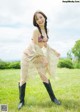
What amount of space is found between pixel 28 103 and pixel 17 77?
1.96 ft

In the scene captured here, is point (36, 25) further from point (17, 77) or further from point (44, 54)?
point (17, 77)

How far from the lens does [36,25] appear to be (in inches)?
176

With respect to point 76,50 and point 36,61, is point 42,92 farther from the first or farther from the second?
point 76,50

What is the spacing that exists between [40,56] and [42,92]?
1.32ft

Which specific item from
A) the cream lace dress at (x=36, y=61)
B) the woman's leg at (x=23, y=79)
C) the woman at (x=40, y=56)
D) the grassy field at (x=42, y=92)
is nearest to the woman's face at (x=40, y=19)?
the woman at (x=40, y=56)

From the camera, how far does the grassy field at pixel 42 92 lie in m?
4.48

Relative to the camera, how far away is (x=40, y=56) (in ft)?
14.7

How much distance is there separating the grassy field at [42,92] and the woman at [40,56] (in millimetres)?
83

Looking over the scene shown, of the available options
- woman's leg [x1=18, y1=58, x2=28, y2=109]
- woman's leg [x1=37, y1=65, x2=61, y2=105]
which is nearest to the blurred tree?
woman's leg [x1=37, y1=65, x2=61, y2=105]

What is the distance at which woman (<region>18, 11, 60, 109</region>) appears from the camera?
4449 mm

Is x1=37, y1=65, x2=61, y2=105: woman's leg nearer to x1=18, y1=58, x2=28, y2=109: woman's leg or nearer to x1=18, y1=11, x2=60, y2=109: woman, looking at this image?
x1=18, y1=11, x2=60, y2=109: woman

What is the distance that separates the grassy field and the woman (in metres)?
0.08

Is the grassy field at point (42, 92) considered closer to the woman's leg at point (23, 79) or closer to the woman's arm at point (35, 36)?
the woman's leg at point (23, 79)

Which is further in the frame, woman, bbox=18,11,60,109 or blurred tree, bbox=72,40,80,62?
blurred tree, bbox=72,40,80,62
